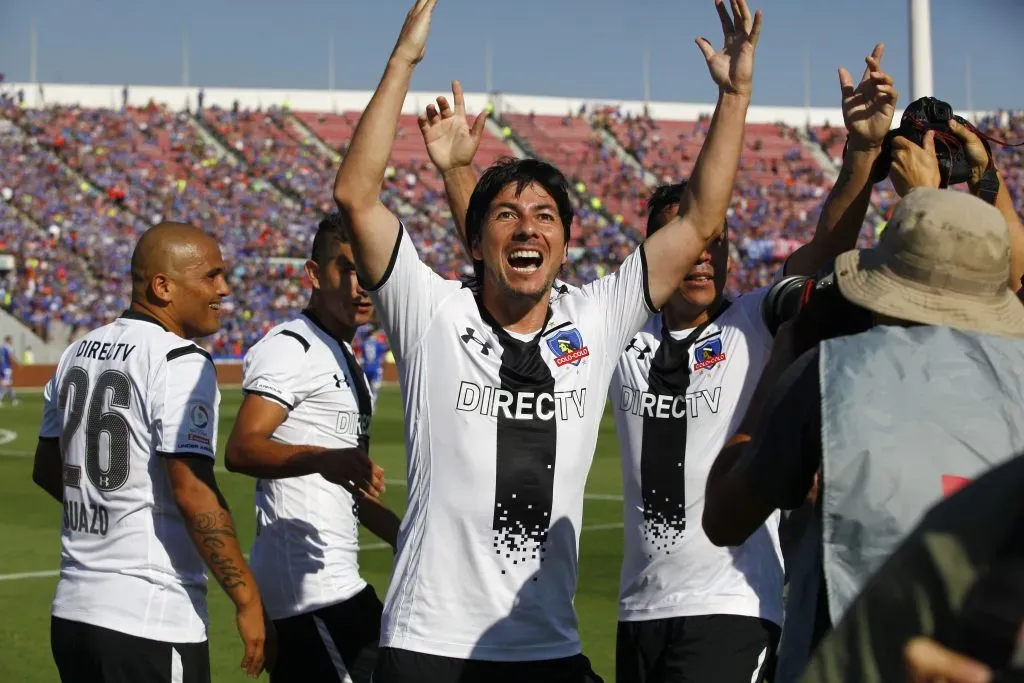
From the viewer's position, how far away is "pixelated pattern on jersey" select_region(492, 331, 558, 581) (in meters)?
3.79

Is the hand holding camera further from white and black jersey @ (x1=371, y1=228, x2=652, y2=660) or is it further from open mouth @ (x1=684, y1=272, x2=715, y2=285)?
open mouth @ (x1=684, y1=272, x2=715, y2=285)

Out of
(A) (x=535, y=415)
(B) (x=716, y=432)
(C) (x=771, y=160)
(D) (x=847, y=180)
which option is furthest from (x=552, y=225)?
(C) (x=771, y=160)

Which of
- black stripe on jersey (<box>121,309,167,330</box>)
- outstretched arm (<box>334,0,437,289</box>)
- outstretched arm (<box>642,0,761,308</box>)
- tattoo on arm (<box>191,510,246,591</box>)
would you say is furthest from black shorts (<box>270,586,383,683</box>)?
outstretched arm (<box>642,0,761,308</box>)

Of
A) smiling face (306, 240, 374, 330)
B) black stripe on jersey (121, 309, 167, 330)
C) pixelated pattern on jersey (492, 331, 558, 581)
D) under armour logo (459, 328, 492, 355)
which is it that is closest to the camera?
pixelated pattern on jersey (492, 331, 558, 581)

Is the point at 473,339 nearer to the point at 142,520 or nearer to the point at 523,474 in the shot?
the point at 523,474

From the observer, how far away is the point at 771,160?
63.8m

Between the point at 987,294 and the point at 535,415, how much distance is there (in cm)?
163

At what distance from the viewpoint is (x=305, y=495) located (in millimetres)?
5391

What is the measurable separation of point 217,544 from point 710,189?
1.96 metres

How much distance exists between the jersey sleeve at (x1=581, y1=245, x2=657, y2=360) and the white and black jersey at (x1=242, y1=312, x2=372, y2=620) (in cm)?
168

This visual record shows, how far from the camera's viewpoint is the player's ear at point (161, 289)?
15.4ft

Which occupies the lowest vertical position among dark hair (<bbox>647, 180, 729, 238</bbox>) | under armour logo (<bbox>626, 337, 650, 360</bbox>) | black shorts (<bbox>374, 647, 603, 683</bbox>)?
black shorts (<bbox>374, 647, 603, 683</bbox>)

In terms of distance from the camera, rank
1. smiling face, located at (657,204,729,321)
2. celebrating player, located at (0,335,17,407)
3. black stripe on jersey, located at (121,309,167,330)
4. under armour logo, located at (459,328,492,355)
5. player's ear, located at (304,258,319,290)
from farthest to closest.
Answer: celebrating player, located at (0,335,17,407) → player's ear, located at (304,258,319,290) → smiling face, located at (657,204,729,321) → black stripe on jersey, located at (121,309,167,330) → under armour logo, located at (459,328,492,355)

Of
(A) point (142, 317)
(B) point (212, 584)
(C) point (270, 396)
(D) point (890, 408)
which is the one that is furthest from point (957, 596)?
(B) point (212, 584)
